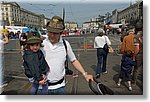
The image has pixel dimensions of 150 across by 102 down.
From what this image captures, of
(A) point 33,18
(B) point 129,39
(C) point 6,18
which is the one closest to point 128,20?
(B) point 129,39

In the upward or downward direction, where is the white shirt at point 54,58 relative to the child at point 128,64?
upward

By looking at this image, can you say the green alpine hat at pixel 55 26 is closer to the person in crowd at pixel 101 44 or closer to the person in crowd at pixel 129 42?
the person in crowd at pixel 129 42

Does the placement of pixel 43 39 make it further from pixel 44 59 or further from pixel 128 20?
pixel 128 20

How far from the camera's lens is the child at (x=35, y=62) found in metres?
2.05

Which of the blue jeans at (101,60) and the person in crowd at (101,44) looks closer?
the person in crowd at (101,44)

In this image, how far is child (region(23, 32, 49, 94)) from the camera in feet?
6.73

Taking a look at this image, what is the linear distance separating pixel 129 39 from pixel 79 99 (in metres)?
1.28

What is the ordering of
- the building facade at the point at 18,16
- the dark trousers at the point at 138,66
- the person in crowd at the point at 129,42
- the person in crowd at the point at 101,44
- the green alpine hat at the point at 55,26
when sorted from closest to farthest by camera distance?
the green alpine hat at the point at 55,26 < the building facade at the point at 18,16 < the dark trousers at the point at 138,66 < the person in crowd at the point at 129,42 < the person in crowd at the point at 101,44

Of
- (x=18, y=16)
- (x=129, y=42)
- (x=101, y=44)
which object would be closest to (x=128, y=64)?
(x=129, y=42)

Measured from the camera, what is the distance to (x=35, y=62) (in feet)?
6.73

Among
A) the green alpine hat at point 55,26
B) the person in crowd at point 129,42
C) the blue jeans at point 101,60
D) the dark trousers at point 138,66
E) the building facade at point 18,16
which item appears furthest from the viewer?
the blue jeans at point 101,60

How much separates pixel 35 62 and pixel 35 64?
0.02 meters

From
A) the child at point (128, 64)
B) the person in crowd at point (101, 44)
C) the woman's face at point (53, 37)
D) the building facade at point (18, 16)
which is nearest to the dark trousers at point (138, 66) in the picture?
the child at point (128, 64)

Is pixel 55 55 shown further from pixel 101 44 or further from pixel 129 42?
pixel 101 44
